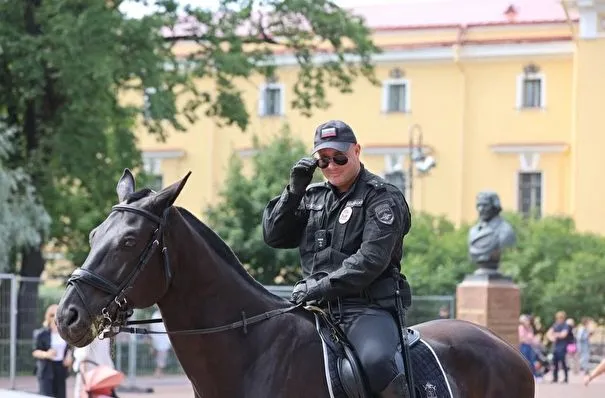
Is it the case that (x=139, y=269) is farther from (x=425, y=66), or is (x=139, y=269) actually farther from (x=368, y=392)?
(x=425, y=66)

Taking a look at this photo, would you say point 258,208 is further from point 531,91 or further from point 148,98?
point 531,91

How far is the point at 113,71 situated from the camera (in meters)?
28.0

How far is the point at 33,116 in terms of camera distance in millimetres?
33281

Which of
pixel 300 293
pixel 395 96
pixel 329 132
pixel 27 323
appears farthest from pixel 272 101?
pixel 300 293

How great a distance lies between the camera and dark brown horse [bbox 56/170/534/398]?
247 inches

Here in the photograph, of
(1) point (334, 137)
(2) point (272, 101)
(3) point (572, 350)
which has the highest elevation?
(2) point (272, 101)

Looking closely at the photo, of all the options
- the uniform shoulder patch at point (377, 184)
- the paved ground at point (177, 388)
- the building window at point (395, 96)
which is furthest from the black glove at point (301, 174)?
the building window at point (395, 96)

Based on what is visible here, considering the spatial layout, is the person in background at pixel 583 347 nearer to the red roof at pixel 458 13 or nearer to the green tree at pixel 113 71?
the green tree at pixel 113 71

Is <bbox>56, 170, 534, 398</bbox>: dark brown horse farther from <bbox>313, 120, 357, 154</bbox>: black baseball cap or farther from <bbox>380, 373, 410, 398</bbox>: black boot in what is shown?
<bbox>313, 120, 357, 154</bbox>: black baseball cap

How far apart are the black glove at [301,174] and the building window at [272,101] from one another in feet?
177

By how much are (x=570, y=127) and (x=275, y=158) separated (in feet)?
72.2

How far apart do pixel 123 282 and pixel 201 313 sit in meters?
0.57

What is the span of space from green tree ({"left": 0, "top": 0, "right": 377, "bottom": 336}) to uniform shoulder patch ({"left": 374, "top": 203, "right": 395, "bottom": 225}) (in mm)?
21362

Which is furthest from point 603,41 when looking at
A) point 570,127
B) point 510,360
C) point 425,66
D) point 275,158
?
point 510,360
